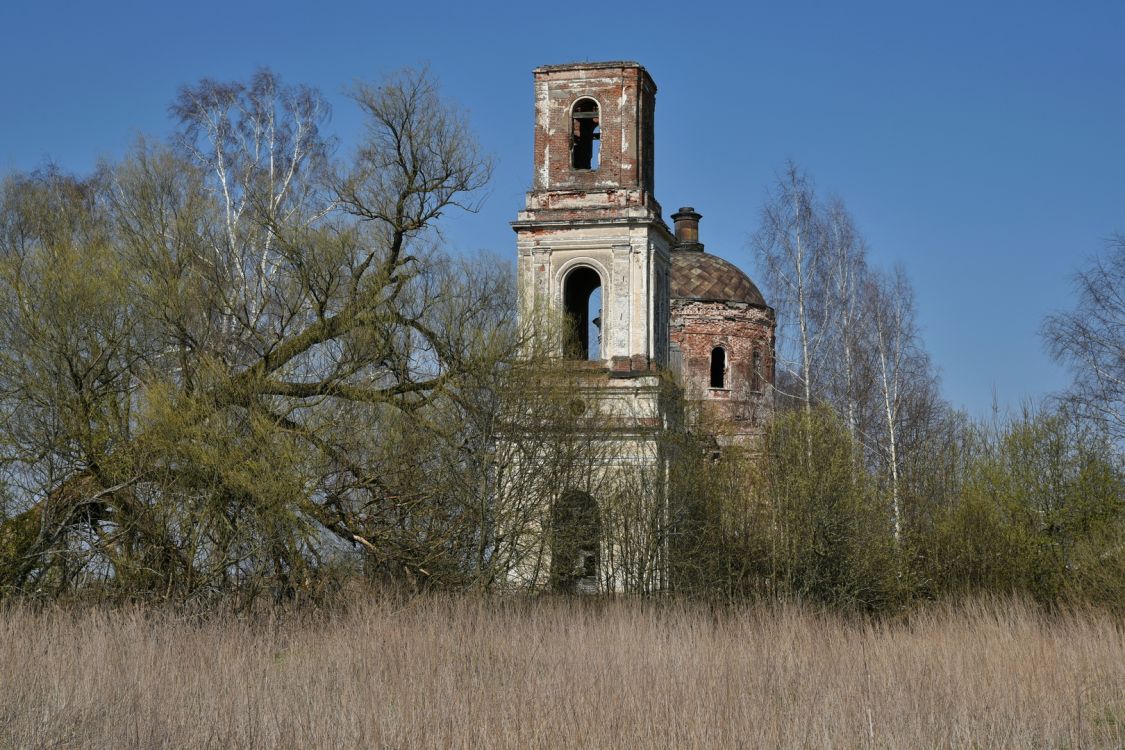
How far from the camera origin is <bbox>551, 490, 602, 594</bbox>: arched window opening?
59.8ft

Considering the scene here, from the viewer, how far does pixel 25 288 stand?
50.7 ft

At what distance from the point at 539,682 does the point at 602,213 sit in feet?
37.5

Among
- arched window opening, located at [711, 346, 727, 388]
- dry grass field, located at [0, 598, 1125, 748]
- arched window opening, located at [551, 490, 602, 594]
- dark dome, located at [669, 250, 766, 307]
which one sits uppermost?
dark dome, located at [669, 250, 766, 307]

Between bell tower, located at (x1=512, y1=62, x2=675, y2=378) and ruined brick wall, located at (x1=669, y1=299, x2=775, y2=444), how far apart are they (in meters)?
7.38

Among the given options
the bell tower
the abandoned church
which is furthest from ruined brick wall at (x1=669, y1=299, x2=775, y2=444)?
the bell tower

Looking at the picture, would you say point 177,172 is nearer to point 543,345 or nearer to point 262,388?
point 262,388

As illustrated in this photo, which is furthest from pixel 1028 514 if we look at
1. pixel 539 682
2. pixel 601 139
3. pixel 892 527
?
pixel 539 682

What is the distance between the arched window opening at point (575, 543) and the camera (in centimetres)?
1823

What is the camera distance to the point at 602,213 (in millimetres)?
20859

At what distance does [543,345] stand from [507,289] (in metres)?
1.97

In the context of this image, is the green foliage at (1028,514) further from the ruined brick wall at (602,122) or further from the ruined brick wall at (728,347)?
the ruined brick wall at (728,347)

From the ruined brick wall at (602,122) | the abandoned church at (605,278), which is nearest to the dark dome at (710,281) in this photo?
the abandoned church at (605,278)

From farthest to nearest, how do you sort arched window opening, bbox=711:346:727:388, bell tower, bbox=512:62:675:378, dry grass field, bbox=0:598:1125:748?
arched window opening, bbox=711:346:727:388 → bell tower, bbox=512:62:675:378 → dry grass field, bbox=0:598:1125:748

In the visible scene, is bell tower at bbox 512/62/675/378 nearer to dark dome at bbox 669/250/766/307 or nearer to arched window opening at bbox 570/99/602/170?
arched window opening at bbox 570/99/602/170
